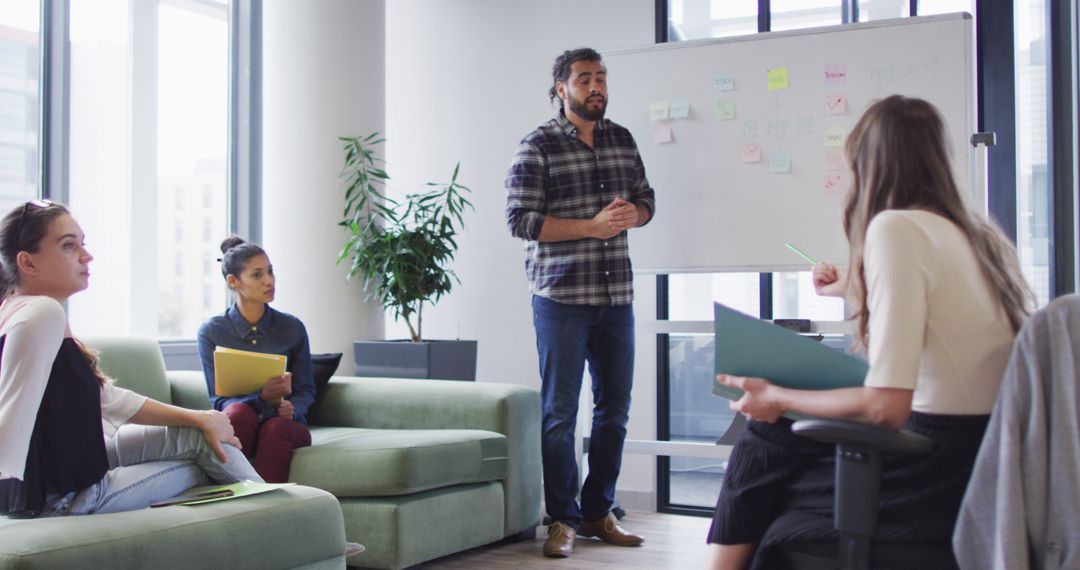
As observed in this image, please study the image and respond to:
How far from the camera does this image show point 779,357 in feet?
5.30

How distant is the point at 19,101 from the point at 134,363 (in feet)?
3.72

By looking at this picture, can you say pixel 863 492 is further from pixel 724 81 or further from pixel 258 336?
pixel 724 81

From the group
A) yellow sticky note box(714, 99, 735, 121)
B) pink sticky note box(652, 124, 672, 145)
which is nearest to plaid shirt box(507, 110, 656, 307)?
pink sticky note box(652, 124, 672, 145)

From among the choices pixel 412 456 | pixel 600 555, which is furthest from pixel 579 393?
pixel 412 456

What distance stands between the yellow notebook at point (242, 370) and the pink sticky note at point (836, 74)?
2.05 m

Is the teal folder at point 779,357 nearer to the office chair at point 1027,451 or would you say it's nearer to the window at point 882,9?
the office chair at point 1027,451

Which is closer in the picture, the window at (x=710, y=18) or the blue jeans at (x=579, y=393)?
the blue jeans at (x=579, y=393)

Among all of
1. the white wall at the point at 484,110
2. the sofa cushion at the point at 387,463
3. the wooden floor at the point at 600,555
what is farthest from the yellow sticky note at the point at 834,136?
the sofa cushion at the point at 387,463

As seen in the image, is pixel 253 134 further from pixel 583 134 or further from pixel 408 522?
pixel 408 522

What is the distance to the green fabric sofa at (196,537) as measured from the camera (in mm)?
1820

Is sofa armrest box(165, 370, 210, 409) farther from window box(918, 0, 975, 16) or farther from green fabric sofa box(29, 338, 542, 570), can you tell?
window box(918, 0, 975, 16)

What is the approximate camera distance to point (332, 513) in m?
2.38

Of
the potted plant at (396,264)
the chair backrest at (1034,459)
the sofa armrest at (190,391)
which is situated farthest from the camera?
the potted plant at (396,264)

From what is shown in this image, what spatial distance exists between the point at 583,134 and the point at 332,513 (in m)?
1.65
